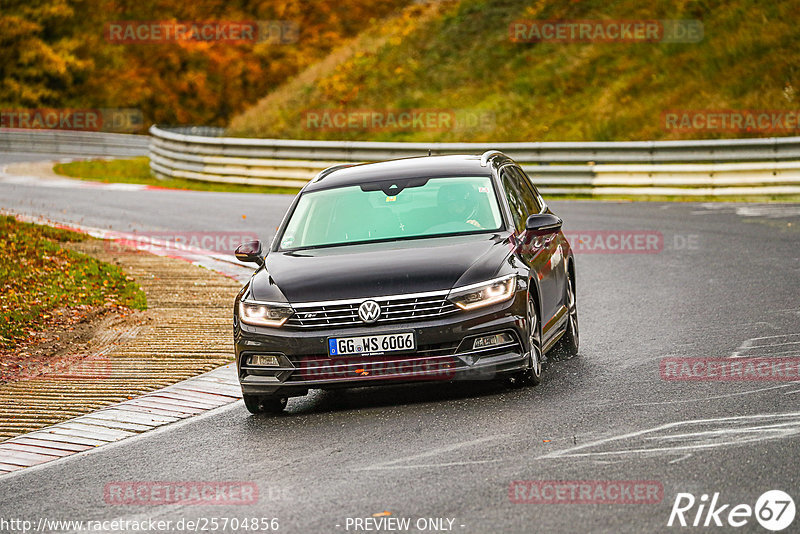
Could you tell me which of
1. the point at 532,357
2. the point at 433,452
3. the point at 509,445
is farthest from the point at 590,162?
the point at 433,452

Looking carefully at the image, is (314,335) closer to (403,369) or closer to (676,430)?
(403,369)

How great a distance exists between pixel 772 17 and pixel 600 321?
23.1 metres

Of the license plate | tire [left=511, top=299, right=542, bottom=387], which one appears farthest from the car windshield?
the license plate

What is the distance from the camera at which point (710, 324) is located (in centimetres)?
1116

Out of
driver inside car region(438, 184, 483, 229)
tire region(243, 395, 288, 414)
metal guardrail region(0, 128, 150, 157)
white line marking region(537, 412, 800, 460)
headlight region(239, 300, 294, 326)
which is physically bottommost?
metal guardrail region(0, 128, 150, 157)

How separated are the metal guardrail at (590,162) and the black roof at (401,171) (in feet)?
42.9

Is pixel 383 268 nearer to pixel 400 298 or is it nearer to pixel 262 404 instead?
pixel 400 298

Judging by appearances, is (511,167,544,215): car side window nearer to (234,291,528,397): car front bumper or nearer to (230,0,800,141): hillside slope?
(234,291,528,397): car front bumper

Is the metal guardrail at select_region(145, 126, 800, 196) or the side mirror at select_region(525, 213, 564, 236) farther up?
the side mirror at select_region(525, 213, 564, 236)

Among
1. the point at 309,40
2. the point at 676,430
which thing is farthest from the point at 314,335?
the point at 309,40

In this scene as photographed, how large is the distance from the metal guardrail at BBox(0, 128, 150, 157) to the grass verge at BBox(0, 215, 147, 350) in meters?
29.0

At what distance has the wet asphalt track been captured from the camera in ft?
20.4

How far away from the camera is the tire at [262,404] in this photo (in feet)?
29.2

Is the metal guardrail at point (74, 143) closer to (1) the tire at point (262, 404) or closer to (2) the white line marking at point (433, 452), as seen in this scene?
(1) the tire at point (262, 404)
